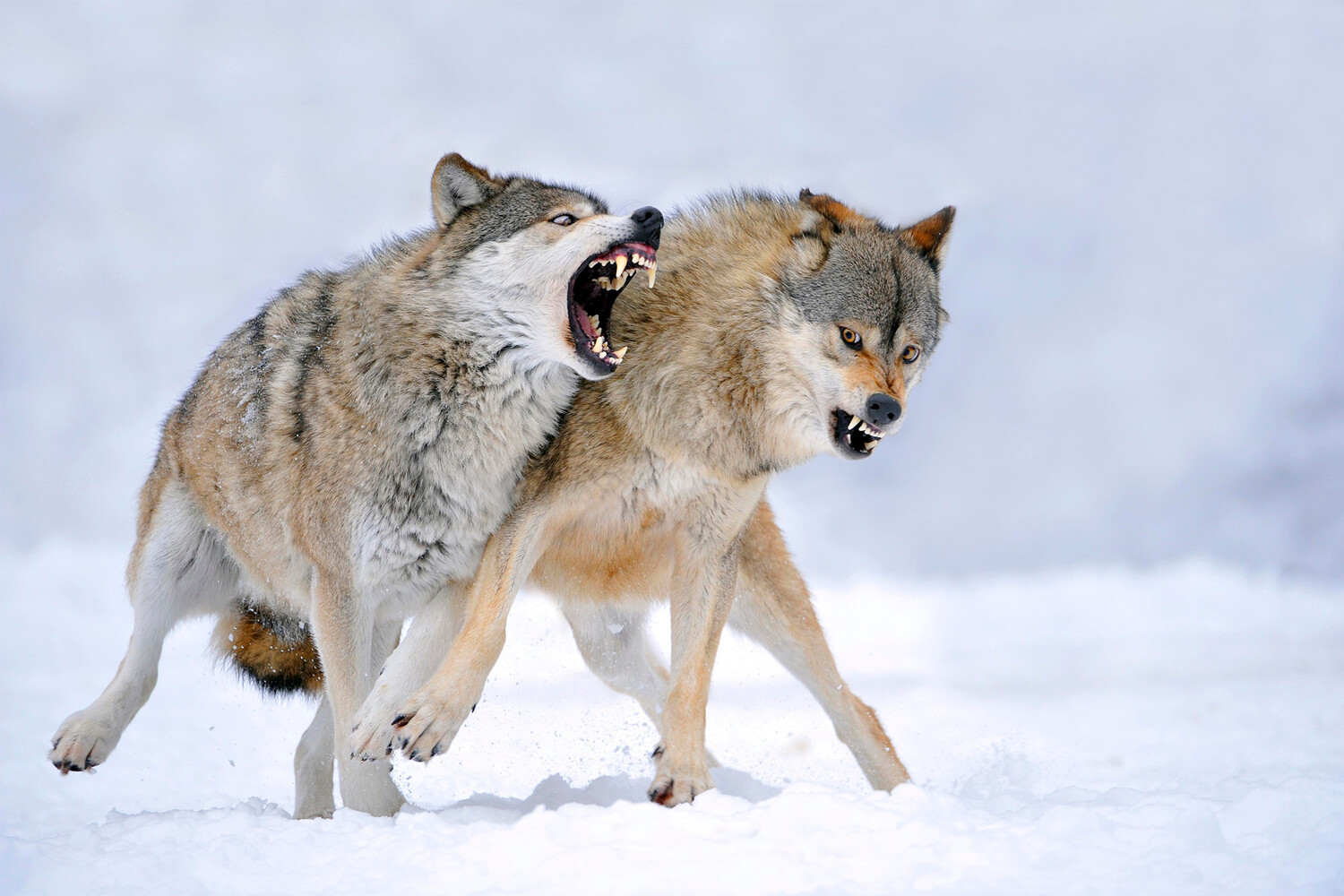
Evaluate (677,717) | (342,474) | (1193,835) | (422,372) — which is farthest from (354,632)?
(1193,835)

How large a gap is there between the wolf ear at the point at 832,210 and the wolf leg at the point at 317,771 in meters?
2.98

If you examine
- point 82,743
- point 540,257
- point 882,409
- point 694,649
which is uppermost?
point 540,257

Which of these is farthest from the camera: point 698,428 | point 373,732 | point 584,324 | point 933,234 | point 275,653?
point 275,653

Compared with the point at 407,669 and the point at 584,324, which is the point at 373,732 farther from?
the point at 584,324

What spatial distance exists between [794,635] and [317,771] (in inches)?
85.7

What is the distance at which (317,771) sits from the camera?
182 inches

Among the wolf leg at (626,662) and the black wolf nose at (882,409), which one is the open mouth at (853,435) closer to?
the black wolf nose at (882,409)

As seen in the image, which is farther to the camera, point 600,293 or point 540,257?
point 600,293

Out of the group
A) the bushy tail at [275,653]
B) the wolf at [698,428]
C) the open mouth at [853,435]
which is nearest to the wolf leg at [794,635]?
the wolf at [698,428]

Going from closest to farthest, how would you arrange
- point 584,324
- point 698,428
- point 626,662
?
point 584,324
point 698,428
point 626,662

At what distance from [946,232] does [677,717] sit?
7.61ft

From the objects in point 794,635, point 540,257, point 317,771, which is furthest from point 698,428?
point 317,771

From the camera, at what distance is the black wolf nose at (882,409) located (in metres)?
3.70

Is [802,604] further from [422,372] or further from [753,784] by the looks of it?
[422,372]
